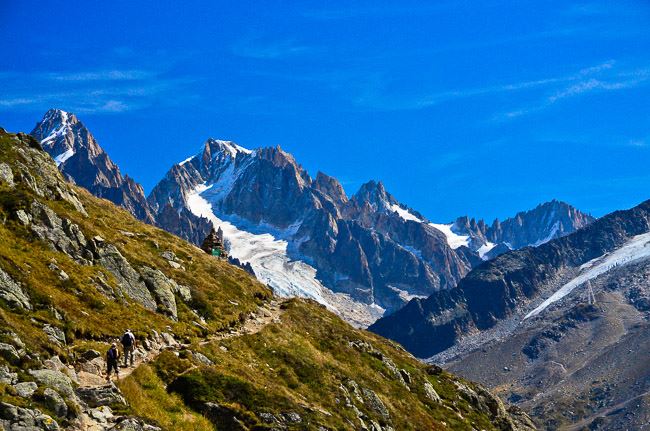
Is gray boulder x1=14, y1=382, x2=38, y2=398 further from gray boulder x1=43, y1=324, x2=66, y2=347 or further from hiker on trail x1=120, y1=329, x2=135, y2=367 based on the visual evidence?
hiker on trail x1=120, y1=329, x2=135, y2=367

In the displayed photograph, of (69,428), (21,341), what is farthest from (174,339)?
(69,428)

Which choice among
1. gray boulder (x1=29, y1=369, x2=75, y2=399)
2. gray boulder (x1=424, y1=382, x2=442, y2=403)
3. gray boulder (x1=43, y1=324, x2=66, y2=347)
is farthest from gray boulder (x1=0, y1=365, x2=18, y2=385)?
gray boulder (x1=424, y1=382, x2=442, y2=403)

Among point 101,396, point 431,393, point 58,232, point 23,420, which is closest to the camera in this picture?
point 23,420

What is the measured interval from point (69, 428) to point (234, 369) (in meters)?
22.3

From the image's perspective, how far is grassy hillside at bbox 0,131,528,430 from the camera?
132ft

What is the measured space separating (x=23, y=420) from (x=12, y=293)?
1623 cm

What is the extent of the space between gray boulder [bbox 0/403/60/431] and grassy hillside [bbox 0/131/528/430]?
0.12m

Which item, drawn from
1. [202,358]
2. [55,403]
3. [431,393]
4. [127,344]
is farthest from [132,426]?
[431,393]

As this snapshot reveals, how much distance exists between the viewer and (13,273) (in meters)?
46.3

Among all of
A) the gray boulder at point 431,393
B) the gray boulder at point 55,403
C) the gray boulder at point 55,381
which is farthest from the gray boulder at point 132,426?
the gray boulder at point 431,393

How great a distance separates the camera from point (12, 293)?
144 ft

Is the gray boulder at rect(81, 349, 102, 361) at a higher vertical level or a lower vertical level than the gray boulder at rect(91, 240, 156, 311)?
lower

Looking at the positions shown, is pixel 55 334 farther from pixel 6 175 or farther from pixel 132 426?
pixel 6 175

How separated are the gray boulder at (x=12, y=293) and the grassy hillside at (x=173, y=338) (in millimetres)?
95
